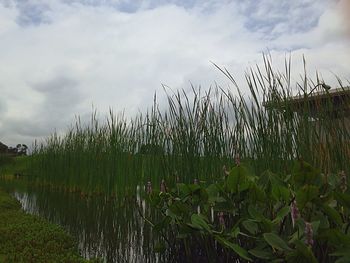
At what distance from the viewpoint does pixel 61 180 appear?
10.2m

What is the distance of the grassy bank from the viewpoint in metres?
3.77

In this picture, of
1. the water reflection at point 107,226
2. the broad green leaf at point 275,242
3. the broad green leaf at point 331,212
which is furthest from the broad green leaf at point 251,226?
the water reflection at point 107,226

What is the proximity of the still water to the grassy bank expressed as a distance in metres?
0.31

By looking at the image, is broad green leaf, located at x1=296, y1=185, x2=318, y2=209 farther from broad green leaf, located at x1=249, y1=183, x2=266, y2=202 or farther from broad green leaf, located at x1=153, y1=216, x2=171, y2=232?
broad green leaf, located at x1=153, y1=216, x2=171, y2=232

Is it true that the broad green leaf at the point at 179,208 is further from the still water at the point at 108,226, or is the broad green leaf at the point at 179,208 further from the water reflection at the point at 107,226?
the water reflection at the point at 107,226

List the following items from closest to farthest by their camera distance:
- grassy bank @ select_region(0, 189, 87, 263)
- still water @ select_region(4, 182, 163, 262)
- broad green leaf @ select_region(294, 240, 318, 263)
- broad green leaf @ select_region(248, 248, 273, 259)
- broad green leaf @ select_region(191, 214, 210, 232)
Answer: broad green leaf @ select_region(294, 240, 318, 263) → broad green leaf @ select_region(248, 248, 273, 259) → broad green leaf @ select_region(191, 214, 210, 232) → grassy bank @ select_region(0, 189, 87, 263) → still water @ select_region(4, 182, 163, 262)

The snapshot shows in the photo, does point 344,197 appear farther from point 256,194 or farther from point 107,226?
point 107,226

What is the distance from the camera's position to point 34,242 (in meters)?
4.36

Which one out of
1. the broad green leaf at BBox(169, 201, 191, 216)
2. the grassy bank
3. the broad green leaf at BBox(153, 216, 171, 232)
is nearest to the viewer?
the broad green leaf at BBox(169, 201, 191, 216)

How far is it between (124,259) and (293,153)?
2.28 metres

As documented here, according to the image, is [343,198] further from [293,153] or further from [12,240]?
[12,240]

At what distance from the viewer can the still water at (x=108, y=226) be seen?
13.5 ft

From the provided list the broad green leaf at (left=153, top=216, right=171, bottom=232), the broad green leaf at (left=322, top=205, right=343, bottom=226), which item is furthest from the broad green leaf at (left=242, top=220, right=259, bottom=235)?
the broad green leaf at (left=153, top=216, right=171, bottom=232)

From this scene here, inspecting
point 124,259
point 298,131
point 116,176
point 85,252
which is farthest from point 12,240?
point 298,131
